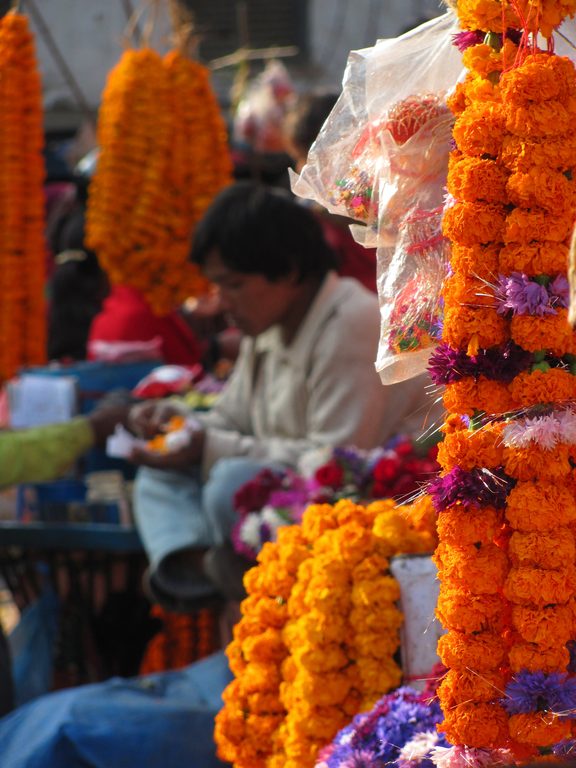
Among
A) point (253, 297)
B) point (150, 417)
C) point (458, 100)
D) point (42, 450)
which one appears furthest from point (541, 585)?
point (42, 450)

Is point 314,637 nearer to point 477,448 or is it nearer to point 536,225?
point 477,448

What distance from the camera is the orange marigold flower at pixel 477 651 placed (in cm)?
161

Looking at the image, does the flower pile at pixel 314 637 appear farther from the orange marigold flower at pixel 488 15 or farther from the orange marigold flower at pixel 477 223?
the orange marigold flower at pixel 488 15

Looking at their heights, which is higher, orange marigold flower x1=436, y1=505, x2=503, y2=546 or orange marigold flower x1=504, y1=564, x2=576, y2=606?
orange marigold flower x1=436, y1=505, x2=503, y2=546

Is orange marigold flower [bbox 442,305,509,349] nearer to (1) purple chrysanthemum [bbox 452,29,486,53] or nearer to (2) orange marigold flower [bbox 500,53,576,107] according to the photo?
(2) orange marigold flower [bbox 500,53,576,107]

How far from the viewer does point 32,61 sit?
520 centimetres

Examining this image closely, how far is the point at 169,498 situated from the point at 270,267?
32.6 inches

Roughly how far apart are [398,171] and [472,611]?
0.73 meters

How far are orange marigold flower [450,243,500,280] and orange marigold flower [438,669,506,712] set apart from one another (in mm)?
569

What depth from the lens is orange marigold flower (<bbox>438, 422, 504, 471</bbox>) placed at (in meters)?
1.62

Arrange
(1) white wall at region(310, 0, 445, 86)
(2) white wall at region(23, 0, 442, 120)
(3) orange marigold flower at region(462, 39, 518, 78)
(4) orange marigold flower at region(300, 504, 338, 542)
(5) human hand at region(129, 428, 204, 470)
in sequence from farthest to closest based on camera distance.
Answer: (2) white wall at region(23, 0, 442, 120), (1) white wall at region(310, 0, 445, 86), (5) human hand at region(129, 428, 204, 470), (4) orange marigold flower at region(300, 504, 338, 542), (3) orange marigold flower at region(462, 39, 518, 78)

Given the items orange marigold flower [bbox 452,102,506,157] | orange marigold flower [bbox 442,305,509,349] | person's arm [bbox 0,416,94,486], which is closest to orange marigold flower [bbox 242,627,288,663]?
orange marigold flower [bbox 442,305,509,349]

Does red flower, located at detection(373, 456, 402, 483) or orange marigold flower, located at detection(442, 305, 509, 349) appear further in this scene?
red flower, located at detection(373, 456, 402, 483)

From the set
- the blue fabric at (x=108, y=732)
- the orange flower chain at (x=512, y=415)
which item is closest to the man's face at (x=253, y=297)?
the blue fabric at (x=108, y=732)
